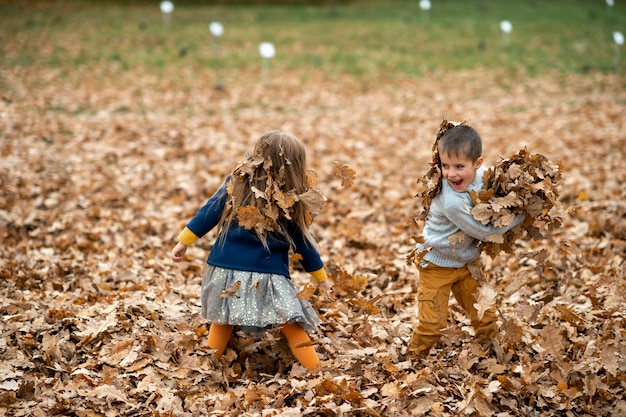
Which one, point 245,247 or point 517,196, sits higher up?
point 517,196

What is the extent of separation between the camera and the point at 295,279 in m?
5.22

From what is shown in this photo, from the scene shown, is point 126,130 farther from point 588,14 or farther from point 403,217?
point 588,14

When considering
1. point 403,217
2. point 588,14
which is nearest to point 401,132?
point 403,217

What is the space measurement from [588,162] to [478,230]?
5893 millimetres

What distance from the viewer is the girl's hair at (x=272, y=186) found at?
3451 mm

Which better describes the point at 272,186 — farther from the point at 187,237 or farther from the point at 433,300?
the point at 433,300

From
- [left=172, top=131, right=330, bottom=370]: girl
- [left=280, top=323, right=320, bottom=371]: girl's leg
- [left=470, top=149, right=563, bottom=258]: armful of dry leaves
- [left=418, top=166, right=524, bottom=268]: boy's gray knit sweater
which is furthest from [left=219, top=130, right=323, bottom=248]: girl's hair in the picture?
[left=470, top=149, right=563, bottom=258]: armful of dry leaves

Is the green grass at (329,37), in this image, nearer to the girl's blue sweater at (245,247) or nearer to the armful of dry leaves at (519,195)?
the armful of dry leaves at (519,195)

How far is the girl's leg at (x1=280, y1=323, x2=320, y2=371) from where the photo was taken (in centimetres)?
360

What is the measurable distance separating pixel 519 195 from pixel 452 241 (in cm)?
48

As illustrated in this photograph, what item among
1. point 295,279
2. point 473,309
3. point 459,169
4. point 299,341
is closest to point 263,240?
point 299,341

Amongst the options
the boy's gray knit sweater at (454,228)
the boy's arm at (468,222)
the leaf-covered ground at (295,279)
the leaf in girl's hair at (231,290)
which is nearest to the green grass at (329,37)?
the leaf-covered ground at (295,279)

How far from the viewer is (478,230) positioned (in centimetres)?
350

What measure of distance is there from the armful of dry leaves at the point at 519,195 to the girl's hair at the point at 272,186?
1.04 m
